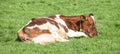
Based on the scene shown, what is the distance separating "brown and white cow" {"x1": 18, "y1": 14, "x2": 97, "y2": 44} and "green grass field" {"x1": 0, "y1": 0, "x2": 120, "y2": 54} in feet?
0.74

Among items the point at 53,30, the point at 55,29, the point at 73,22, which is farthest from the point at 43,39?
the point at 73,22

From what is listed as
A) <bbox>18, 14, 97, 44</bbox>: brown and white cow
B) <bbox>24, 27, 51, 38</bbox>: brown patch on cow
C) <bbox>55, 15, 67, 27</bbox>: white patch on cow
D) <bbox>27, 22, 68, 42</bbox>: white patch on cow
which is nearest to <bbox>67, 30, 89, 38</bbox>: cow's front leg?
<bbox>18, 14, 97, 44</bbox>: brown and white cow

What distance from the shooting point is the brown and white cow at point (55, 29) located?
29.4 ft

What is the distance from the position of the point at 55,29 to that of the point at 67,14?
5.30 metres

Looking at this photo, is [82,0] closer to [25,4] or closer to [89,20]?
[25,4]

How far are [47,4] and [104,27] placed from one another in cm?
571

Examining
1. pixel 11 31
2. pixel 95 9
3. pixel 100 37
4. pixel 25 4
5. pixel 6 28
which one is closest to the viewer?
pixel 100 37

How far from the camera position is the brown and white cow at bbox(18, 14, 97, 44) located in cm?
895

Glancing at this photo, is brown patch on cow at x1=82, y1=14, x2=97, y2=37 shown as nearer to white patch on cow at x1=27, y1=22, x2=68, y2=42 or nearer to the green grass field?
the green grass field

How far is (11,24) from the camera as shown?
1210 centimetres

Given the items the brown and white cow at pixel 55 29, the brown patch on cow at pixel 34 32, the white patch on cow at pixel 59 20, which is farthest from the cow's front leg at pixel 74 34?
the brown patch on cow at pixel 34 32

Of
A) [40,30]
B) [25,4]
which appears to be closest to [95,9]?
[25,4]

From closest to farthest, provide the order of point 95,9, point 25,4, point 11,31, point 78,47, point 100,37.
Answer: point 78,47 → point 100,37 → point 11,31 → point 95,9 → point 25,4

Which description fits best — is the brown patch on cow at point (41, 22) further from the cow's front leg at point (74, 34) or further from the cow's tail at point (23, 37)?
the cow's front leg at point (74, 34)
